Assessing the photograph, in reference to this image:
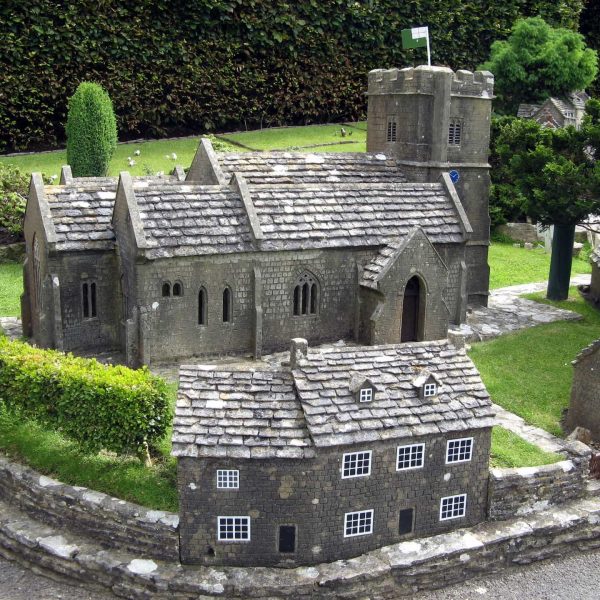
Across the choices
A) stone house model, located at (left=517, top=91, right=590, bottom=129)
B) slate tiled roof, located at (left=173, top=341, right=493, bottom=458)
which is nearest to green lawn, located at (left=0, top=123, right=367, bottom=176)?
stone house model, located at (left=517, top=91, right=590, bottom=129)

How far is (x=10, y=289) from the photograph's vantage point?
36.8 meters

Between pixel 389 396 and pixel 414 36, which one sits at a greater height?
pixel 414 36

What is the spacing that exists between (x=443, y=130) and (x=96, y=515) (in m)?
21.4

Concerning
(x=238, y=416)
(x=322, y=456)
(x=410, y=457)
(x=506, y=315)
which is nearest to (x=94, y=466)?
(x=238, y=416)

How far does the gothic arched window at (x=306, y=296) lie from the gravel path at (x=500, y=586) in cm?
1259

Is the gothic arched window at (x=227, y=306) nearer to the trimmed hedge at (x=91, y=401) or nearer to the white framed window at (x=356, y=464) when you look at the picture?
the trimmed hedge at (x=91, y=401)

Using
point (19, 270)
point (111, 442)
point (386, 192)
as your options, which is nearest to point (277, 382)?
point (111, 442)

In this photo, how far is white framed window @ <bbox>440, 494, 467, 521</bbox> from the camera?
19.9 metres

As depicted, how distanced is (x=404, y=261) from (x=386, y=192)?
156 inches

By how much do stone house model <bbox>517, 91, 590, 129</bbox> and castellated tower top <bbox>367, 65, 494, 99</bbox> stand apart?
→ 17.2m

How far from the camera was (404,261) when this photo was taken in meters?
28.8

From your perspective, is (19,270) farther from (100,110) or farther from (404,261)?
(404,261)

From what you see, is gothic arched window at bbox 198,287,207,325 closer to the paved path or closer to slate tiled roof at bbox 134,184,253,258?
slate tiled roof at bbox 134,184,253,258

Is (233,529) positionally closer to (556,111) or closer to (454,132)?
(454,132)
